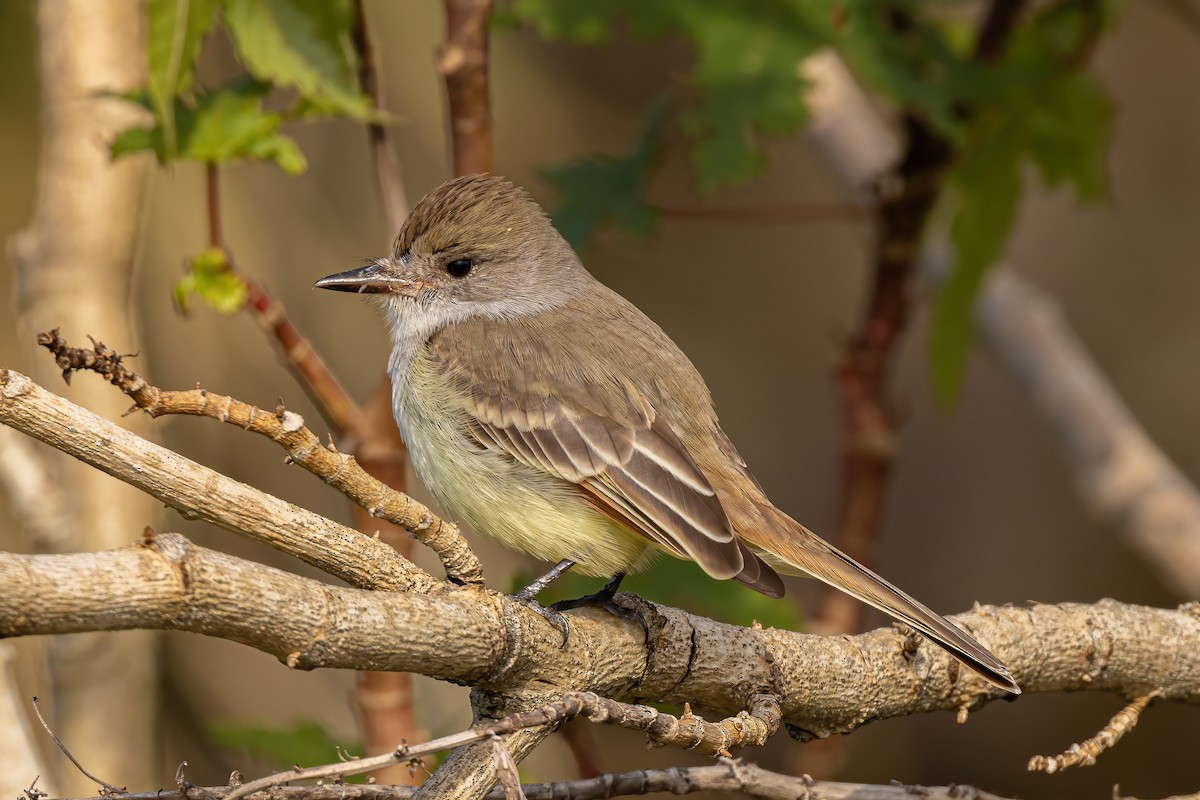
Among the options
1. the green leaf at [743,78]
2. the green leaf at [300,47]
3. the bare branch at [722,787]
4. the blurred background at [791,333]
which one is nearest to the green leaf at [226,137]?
the green leaf at [300,47]

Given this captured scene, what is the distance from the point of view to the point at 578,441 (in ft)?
12.8

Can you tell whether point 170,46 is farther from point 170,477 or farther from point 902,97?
point 902,97

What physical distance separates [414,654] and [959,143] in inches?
118

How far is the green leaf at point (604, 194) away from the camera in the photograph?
15.7 ft

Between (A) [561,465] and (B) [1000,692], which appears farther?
(A) [561,465]

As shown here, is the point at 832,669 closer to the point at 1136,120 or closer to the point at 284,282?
the point at 284,282

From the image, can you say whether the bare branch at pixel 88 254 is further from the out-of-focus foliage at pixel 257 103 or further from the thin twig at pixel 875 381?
the thin twig at pixel 875 381

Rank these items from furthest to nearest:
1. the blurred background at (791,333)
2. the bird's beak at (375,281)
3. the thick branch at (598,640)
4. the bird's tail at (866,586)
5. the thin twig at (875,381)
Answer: the blurred background at (791,333) < the thin twig at (875,381) < the bird's beak at (375,281) < the bird's tail at (866,586) < the thick branch at (598,640)

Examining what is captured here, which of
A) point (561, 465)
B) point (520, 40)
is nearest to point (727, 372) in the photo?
point (520, 40)

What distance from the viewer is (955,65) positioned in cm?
490

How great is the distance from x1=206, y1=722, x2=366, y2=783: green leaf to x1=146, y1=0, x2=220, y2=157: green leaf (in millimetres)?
1730

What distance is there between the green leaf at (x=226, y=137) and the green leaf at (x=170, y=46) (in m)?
0.19

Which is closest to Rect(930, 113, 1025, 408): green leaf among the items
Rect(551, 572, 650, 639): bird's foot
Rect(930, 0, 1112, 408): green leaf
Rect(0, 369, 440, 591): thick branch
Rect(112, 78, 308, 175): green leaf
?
Rect(930, 0, 1112, 408): green leaf

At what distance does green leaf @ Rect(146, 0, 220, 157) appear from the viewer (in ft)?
11.6
